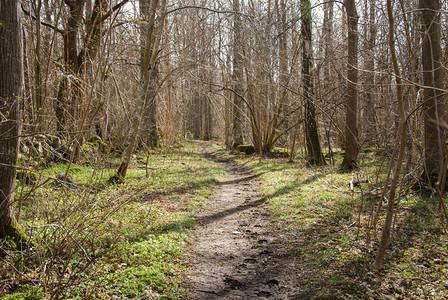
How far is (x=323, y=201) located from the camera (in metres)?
7.49

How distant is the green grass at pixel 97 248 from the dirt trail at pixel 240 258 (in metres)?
0.28

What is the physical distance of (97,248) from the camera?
14.8 ft

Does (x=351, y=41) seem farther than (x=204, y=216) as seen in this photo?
Yes

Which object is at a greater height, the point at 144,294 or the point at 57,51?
the point at 57,51

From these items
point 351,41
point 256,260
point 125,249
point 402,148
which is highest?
point 351,41

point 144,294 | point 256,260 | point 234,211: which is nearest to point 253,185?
point 234,211

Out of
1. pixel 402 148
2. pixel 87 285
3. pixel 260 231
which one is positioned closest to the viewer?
pixel 87 285

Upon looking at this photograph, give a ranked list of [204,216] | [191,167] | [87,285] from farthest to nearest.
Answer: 1. [191,167]
2. [204,216]
3. [87,285]

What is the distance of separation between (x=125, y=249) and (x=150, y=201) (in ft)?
10.1

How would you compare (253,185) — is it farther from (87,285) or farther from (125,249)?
(87,285)

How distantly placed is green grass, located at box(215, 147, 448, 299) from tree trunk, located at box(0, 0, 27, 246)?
12.3 ft

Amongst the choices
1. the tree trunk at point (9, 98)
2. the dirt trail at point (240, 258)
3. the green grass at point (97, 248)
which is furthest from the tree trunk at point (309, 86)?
the tree trunk at point (9, 98)

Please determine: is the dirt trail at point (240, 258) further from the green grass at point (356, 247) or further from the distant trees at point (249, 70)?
the distant trees at point (249, 70)

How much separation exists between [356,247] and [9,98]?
5.06 metres
